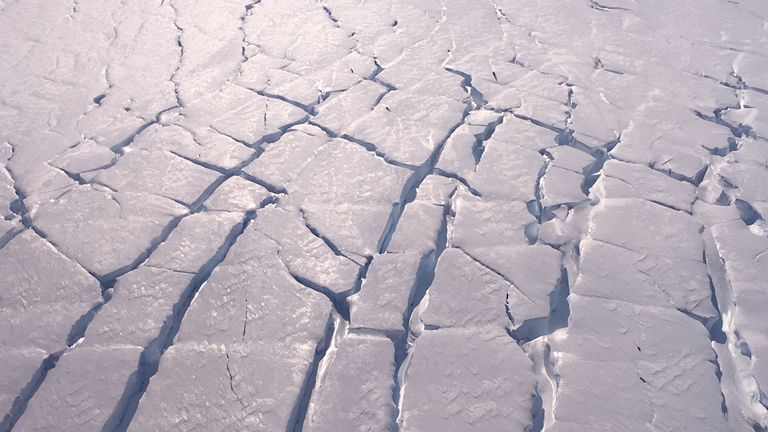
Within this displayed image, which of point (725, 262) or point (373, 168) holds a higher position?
point (373, 168)

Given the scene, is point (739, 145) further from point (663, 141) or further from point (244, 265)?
point (244, 265)

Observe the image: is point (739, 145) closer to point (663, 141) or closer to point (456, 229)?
point (663, 141)

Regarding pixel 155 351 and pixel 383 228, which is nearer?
pixel 155 351

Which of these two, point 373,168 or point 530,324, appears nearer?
point 530,324

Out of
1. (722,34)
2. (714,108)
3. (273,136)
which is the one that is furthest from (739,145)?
(273,136)

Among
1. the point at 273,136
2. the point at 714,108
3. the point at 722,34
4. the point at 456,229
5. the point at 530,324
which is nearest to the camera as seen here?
the point at 530,324

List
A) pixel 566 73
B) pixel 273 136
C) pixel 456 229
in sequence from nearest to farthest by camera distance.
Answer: pixel 456 229
pixel 273 136
pixel 566 73

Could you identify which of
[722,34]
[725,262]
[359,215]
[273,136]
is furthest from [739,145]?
[273,136]
